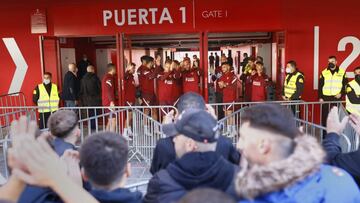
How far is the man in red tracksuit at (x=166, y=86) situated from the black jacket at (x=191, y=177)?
6800 mm

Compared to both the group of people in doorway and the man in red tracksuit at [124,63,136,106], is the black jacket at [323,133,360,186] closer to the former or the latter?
the group of people in doorway

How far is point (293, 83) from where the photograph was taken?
805 cm

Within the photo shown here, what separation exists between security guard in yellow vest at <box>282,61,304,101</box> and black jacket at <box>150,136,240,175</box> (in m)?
5.26

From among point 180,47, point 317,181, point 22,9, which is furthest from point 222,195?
point 180,47

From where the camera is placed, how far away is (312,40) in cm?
891

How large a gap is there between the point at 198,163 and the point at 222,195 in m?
0.77

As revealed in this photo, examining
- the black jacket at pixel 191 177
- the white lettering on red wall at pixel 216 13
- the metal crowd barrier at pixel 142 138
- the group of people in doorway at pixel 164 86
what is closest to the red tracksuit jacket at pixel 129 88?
the group of people in doorway at pixel 164 86

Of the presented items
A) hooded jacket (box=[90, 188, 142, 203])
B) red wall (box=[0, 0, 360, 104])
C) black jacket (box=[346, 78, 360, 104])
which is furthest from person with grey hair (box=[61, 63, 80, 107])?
hooded jacket (box=[90, 188, 142, 203])

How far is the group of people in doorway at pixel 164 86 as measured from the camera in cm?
811

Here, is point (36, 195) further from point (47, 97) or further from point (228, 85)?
point (228, 85)

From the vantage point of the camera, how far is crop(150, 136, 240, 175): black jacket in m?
3.00

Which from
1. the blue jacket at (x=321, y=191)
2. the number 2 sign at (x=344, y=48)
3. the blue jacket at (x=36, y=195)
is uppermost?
the number 2 sign at (x=344, y=48)

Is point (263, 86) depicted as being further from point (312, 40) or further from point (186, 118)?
point (186, 118)

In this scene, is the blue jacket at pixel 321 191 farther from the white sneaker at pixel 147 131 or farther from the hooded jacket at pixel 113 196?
the white sneaker at pixel 147 131
